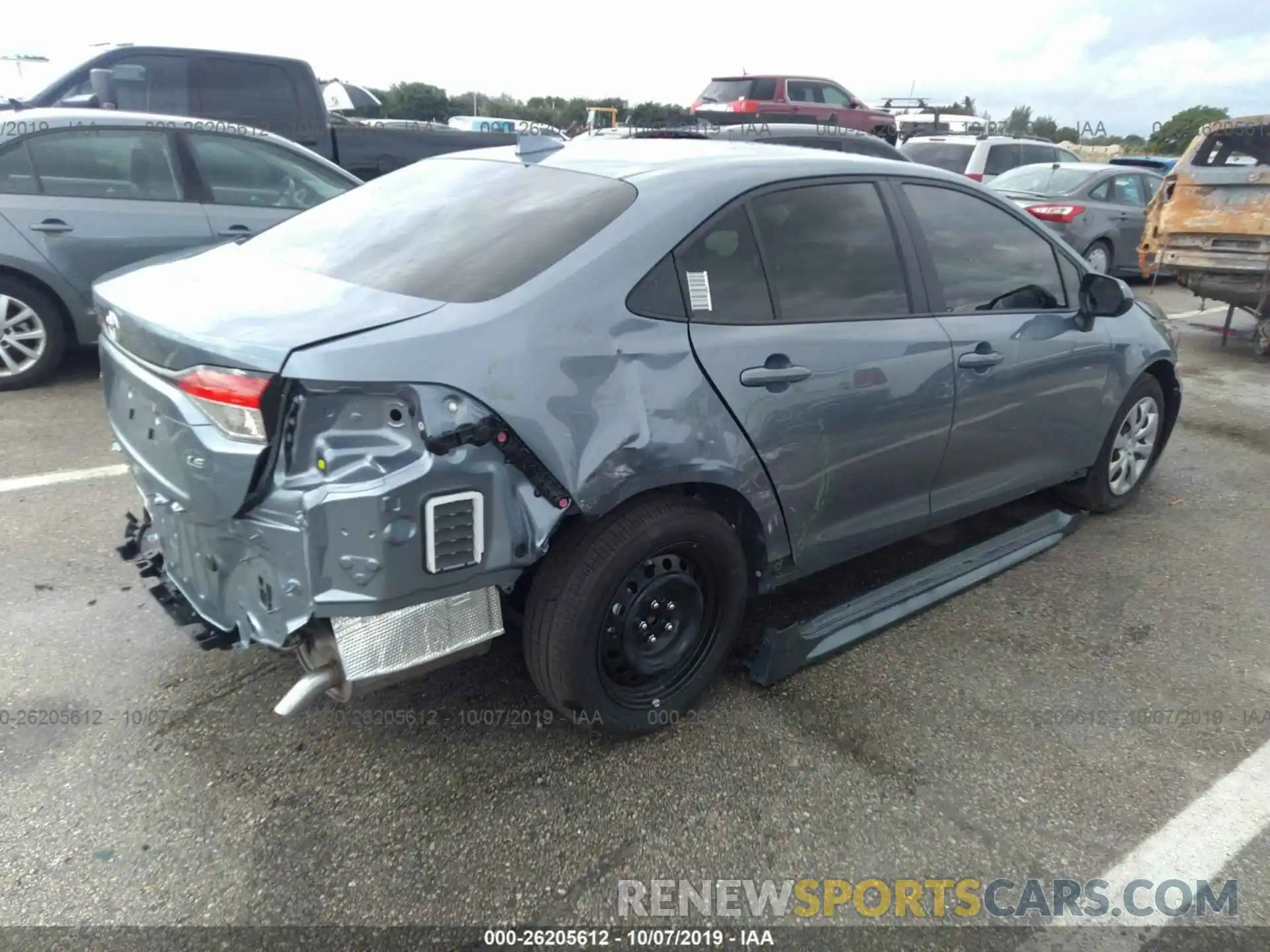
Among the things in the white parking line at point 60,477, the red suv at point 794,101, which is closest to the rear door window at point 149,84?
the white parking line at point 60,477

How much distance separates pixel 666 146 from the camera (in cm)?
325

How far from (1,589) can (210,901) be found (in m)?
1.91

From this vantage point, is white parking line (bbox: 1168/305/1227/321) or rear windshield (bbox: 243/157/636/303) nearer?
rear windshield (bbox: 243/157/636/303)

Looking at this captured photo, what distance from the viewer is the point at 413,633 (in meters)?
2.28

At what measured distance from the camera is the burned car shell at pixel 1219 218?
25.2ft

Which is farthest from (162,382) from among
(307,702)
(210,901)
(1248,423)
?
(1248,423)

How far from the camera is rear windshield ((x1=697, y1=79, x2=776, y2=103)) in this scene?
17594 mm

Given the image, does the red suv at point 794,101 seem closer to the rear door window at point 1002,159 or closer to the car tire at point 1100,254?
the rear door window at point 1002,159

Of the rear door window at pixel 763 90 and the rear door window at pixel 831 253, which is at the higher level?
the rear door window at pixel 763 90

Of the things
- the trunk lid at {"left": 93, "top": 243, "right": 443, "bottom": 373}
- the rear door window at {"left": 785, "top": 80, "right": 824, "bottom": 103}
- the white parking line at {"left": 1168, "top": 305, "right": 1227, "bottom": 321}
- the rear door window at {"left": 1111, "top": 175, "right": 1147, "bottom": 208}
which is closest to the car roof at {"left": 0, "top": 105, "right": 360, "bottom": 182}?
the trunk lid at {"left": 93, "top": 243, "right": 443, "bottom": 373}

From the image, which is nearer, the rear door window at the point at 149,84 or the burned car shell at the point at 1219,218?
the burned car shell at the point at 1219,218

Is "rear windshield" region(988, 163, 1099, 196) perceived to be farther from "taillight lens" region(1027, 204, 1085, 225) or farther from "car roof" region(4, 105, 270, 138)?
"car roof" region(4, 105, 270, 138)

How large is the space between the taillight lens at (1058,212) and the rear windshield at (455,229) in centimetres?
891

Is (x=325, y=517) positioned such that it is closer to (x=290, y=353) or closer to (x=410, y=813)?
(x=290, y=353)
